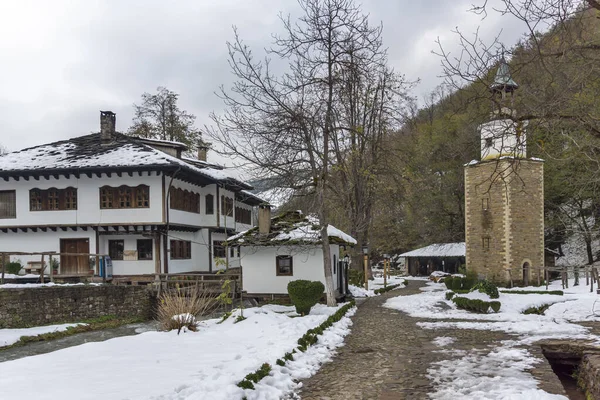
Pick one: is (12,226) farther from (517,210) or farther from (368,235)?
(517,210)

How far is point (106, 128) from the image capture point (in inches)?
1066

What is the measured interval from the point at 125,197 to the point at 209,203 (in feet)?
19.4

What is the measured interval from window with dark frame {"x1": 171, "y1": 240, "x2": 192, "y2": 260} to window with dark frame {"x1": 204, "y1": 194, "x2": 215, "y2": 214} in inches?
98.2

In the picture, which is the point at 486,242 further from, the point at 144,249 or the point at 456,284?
the point at 144,249

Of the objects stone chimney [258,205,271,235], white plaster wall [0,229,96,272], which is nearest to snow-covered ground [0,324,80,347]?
white plaster wall [0,229,96,272]

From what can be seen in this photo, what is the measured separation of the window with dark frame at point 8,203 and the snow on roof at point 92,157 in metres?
1.51

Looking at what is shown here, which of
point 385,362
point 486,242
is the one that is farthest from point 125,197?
point 486,242

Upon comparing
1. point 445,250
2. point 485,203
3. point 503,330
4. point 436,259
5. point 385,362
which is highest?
point 485,203

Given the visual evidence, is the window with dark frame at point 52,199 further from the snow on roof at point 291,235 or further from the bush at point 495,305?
the bush at point 495,305

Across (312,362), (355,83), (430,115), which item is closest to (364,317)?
(312,362)

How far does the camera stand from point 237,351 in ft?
30.4

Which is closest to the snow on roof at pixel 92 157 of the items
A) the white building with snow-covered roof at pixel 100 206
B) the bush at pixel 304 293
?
the white building with snow-covered roof at pixel 100 206

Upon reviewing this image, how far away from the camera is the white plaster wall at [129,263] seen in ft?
79.8

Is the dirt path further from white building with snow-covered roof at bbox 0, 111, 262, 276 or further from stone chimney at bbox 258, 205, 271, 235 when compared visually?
white building with snow-covered roof at bbox 0, 111, 262, 276
